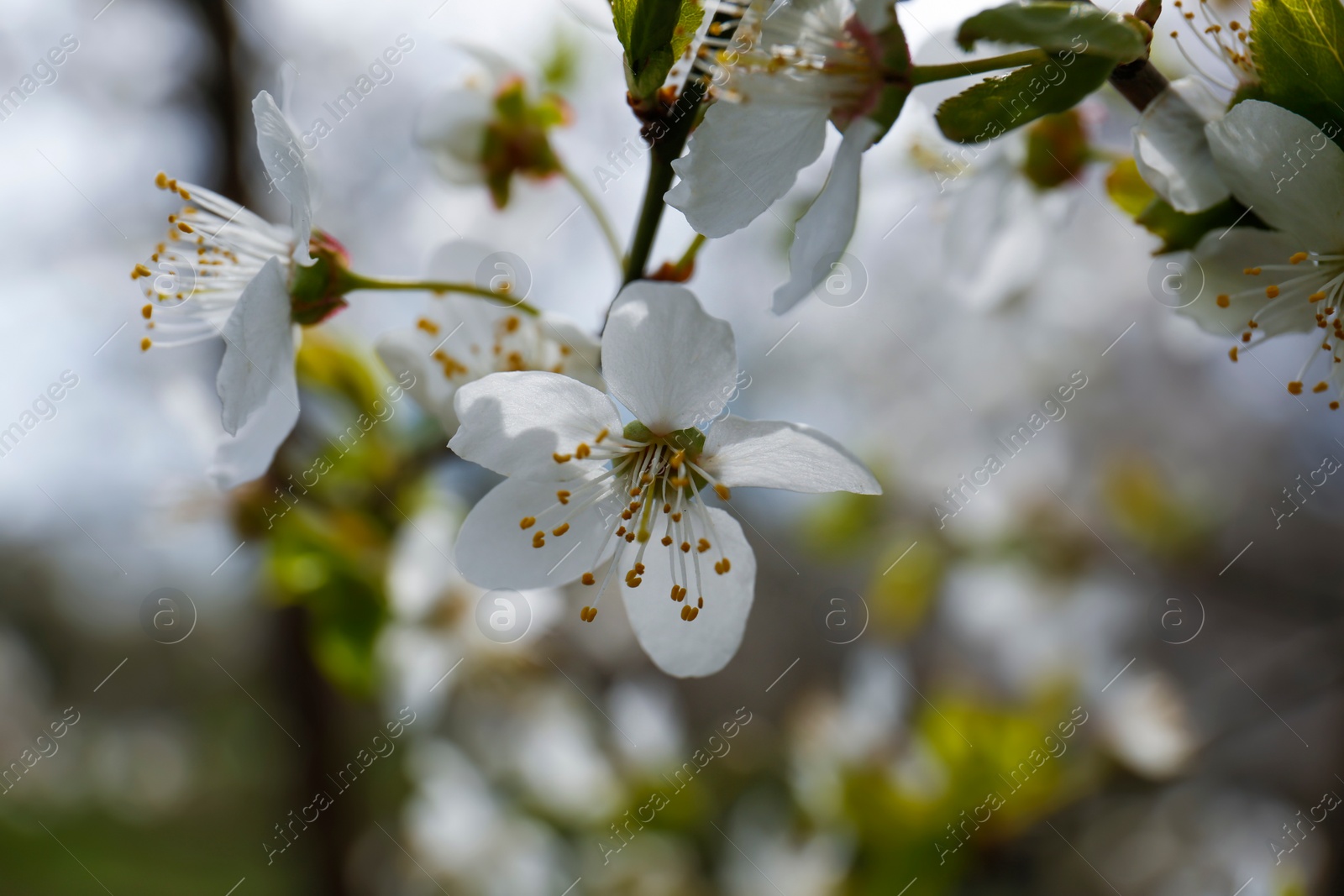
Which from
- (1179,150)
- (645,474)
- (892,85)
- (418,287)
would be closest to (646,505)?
(645,474)

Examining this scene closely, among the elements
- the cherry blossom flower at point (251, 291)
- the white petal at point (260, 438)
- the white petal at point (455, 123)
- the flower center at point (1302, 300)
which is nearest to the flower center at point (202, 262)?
the cherry blossom flower at point (251, 291)

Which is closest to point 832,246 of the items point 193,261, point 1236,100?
point 1236,100

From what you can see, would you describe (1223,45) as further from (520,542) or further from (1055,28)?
(520,542)

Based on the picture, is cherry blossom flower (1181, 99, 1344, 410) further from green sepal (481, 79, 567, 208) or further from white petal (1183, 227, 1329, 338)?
green sepal (481, 79, 567, 208)

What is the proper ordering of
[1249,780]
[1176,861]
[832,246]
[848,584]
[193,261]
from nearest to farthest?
[832,246]
[193,261]
[1176,861]
[1249,780]
[848,584]

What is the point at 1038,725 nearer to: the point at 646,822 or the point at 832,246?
the point at 646,822

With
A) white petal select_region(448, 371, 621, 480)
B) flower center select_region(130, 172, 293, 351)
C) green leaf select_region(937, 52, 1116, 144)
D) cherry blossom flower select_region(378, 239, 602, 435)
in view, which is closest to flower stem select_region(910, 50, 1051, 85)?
green leaf select_region(937, 52, 1116, 144)
